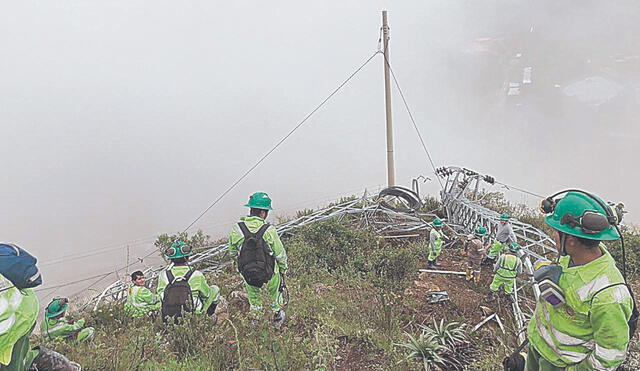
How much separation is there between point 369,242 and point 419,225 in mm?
2014

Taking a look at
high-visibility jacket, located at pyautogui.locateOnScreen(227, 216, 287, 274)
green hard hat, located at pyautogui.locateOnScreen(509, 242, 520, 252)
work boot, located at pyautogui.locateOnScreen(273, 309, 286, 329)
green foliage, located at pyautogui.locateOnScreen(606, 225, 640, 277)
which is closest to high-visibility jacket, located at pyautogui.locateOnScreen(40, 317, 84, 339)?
high-visibility jacket, located at pyautogui.locateOnScreen(227, 216, 287, 274)

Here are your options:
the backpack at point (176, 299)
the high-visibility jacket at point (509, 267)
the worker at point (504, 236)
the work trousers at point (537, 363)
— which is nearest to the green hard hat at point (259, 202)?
the backpack at point (176, 299)

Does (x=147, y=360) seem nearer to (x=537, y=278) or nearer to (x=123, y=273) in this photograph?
(x=537, y=278)

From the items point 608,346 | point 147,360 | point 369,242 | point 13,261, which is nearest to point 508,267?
point 369,242

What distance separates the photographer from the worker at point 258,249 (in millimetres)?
4535

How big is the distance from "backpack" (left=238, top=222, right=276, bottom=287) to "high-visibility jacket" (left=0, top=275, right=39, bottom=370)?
2417 millimetres

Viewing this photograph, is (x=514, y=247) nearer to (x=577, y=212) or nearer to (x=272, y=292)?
(x=272, y=292)

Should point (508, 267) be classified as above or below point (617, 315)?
below

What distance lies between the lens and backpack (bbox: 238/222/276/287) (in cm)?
453

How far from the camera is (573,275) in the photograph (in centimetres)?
218

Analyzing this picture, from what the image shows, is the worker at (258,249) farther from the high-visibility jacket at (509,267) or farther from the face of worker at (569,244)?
the high-visibility jacket at (509,267)

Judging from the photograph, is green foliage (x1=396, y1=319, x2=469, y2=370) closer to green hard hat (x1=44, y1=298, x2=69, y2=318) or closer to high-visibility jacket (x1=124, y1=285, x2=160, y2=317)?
→ high-visibility jacket (x1=124, y1=285, x2=160, y2=317)

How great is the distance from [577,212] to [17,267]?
3341 mm

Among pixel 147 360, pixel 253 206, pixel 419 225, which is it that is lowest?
pixel 419 225
